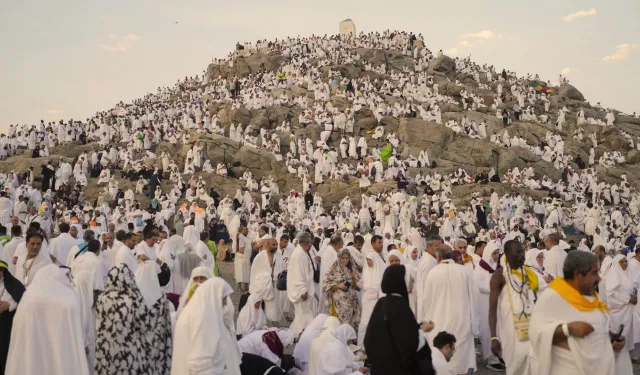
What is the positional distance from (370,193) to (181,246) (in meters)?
18.1

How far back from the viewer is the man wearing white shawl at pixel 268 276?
9257 millimetres

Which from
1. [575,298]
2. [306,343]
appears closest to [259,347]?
[306,343]

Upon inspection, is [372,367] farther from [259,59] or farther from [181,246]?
[259,59]

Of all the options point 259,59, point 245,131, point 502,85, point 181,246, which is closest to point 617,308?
point 181,246

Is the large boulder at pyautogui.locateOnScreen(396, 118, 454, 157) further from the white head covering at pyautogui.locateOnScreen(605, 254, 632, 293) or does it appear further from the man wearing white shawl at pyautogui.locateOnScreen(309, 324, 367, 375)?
the man wearing white shawl at pyautogui.locateOnScreen(309, 324, 367, 375)

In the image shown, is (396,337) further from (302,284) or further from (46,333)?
(302,284)

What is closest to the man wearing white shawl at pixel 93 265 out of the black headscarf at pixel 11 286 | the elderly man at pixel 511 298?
the black headscarf at pixel 11 286

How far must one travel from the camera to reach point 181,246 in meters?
11.3

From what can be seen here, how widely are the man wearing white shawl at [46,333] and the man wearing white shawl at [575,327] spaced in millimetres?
3430

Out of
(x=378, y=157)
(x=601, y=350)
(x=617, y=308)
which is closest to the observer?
(x=601, y=350)

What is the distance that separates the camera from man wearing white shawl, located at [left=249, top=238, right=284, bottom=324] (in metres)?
9.26

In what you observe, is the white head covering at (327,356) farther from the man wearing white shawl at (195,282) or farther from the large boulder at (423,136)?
the large boulder at (423,136)

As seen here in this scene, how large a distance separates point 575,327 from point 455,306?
2.69m

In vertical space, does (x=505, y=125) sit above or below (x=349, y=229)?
above
